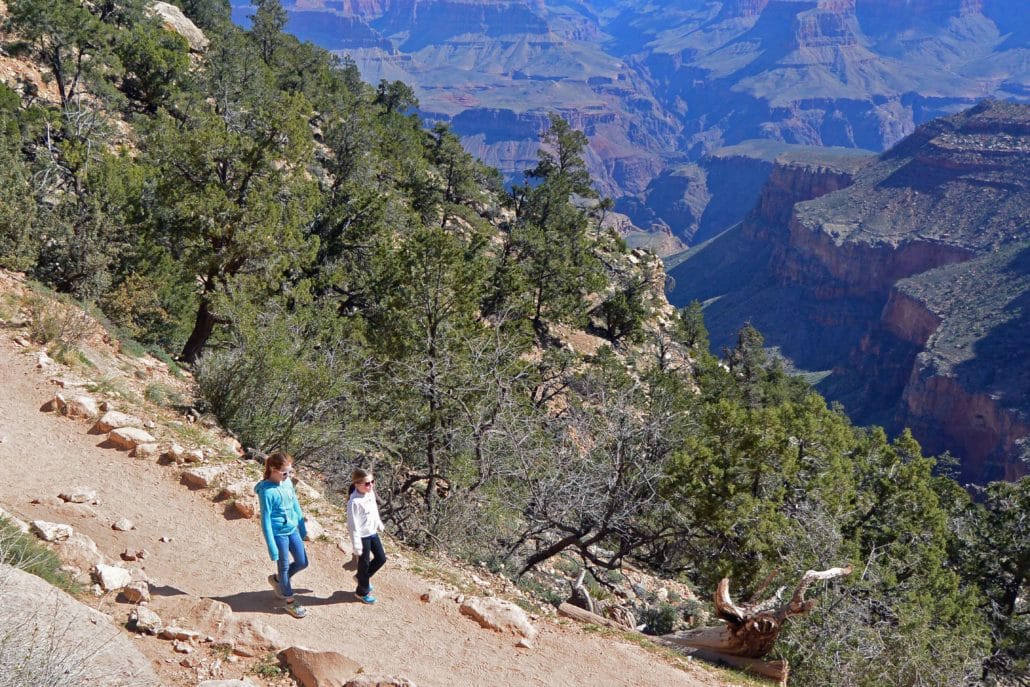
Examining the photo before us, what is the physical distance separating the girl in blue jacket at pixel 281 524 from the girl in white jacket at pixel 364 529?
572 millimetres

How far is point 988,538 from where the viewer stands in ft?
63.2

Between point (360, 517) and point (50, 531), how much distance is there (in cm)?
297

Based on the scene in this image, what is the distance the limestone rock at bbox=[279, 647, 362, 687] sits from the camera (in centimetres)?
641

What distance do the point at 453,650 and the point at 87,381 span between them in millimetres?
7706

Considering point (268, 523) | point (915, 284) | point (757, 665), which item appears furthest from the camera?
point (915, 284)

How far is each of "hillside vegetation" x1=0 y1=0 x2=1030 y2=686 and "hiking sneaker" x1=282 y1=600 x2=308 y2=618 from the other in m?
4.00

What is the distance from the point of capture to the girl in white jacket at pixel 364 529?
26.2 feet

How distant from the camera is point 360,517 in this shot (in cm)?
805

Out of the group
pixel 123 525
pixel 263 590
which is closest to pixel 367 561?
pixel 263 590

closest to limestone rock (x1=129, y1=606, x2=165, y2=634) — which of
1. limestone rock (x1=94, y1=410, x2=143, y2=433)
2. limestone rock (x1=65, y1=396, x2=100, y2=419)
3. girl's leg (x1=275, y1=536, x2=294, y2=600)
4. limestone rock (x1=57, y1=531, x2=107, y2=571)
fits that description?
limestone rock (x1=57, y1=531, x2=107, y2=571)

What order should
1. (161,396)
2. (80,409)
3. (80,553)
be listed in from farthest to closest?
(161,396) → (80,409) → (80,553)

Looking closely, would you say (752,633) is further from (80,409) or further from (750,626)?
(80,409)

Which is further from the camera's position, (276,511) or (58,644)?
(276,511)

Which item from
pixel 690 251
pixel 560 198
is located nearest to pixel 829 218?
pixel 690 251
